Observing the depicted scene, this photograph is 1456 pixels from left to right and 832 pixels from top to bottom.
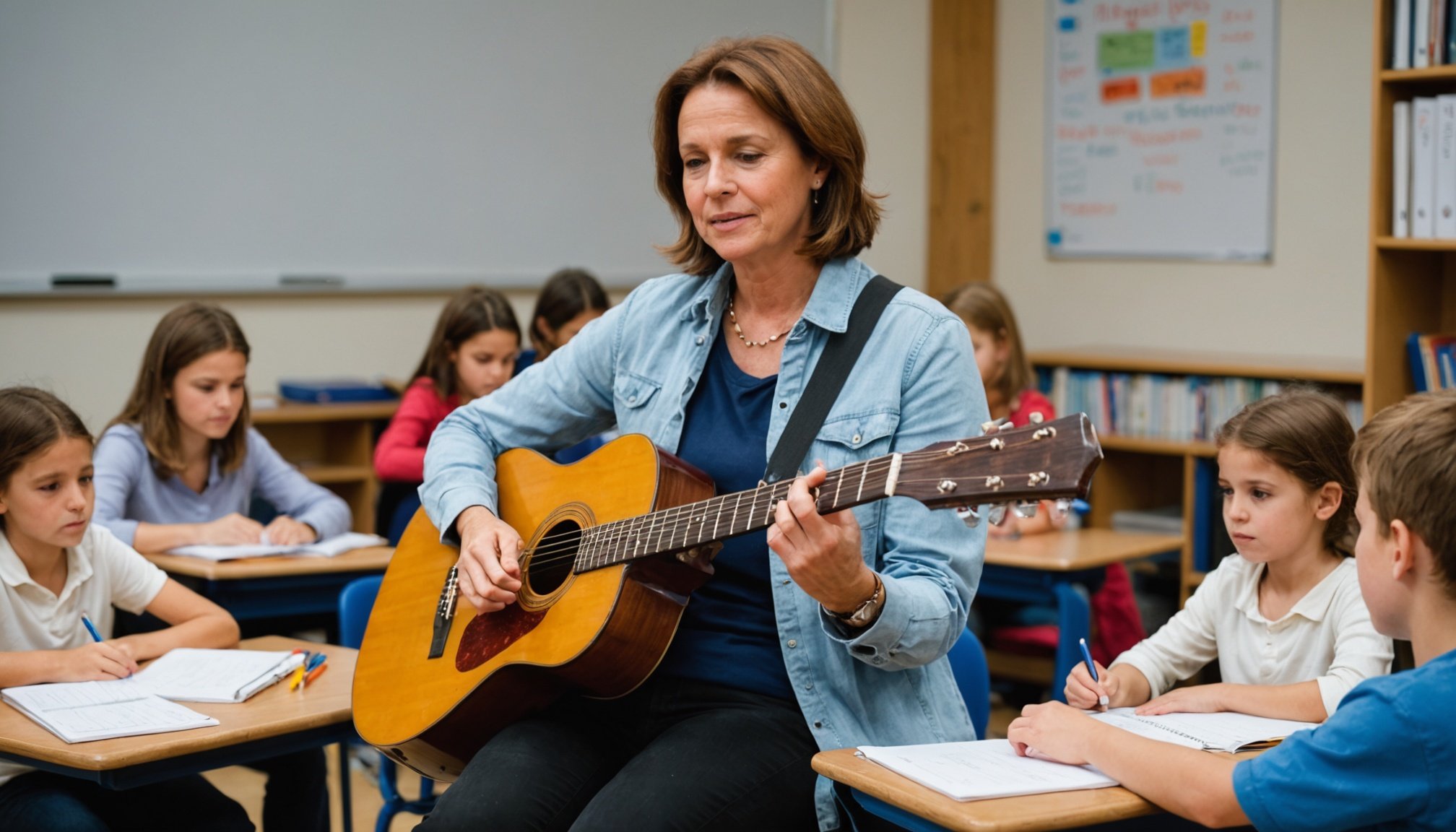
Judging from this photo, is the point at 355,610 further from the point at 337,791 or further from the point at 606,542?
the point at 337,791

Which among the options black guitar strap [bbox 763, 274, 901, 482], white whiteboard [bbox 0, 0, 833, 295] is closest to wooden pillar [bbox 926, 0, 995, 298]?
white whiteboard [bbox 0, 0, 833, 295]

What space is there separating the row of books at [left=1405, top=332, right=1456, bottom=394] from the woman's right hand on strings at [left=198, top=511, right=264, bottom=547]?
311 cm

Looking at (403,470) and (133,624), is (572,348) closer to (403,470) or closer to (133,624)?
(133,624)

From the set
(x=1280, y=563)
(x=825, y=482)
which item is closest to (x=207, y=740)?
(x=825, y=482)

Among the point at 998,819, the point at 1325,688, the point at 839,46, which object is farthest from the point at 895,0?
the point at 998,819

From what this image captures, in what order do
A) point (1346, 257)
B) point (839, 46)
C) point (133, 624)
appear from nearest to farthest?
point (133, 624) < point (1346, 257) < point (839, 46)

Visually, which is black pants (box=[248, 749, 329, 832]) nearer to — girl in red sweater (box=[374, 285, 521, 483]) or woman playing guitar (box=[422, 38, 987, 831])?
woman playing guitar (box=[422, 38, 987, 831])

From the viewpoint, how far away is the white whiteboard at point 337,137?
15.7ft

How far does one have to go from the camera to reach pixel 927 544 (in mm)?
1905

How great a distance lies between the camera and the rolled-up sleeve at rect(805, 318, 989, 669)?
1810 mm

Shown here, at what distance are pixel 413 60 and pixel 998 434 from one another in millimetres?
4377

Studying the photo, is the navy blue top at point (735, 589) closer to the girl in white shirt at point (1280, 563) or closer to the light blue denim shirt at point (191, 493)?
the girl in white shirt at point (1280, 563)

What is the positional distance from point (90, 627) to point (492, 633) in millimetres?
806

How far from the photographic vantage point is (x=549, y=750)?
196 centimetres
